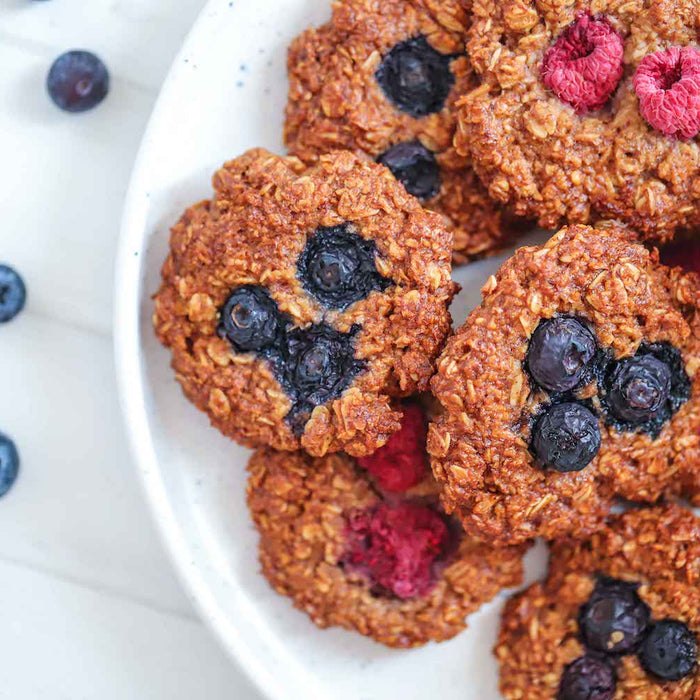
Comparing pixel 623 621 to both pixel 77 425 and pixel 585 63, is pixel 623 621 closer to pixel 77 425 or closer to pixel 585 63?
pixel 585 63

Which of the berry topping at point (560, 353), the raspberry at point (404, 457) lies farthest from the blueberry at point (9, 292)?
the berry topping at point (560, 353)

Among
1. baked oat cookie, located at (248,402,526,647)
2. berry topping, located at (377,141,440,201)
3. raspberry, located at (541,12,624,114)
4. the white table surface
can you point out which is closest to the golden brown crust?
baked oat cookie, located at (248,402,526,647)

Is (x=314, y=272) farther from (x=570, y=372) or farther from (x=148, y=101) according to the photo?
(x=148, y=101)

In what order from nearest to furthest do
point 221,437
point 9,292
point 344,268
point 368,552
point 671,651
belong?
1. point 344,268
2. point 671,651
3. point 368,552
4. point 221,437
5. point 9,292

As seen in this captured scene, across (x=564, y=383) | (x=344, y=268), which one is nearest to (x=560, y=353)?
(x=564, y=383)

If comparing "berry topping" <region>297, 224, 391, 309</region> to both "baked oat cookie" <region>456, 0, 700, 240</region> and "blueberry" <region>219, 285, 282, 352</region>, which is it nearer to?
"blueberry" <region>219, 285, 282, 352</region>

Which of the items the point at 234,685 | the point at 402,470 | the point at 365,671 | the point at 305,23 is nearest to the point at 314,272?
the point at 402,470
